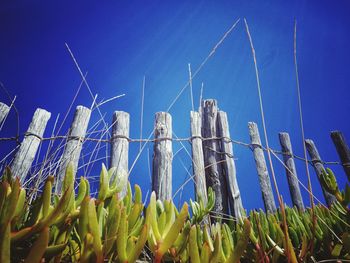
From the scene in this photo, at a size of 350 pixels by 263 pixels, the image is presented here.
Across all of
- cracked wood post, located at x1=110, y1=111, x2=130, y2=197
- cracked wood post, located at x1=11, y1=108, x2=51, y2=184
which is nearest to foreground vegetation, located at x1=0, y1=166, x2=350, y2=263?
cracked wood post, located at x1=110, y1=111, x2=130, y2=197

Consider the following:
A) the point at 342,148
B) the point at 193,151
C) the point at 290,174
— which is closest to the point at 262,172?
the point at 290,174

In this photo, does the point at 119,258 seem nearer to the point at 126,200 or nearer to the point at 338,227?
the point at 126,200

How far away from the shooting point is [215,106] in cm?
341

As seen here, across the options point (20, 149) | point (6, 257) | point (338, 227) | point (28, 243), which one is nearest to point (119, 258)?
point (6, 257)

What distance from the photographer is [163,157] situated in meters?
2.74

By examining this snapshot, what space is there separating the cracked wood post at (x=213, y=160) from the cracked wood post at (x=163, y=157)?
1.41 ft

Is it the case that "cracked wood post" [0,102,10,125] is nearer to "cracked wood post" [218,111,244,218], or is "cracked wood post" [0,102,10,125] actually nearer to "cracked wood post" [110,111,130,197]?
"cracked wood post" [110,111,130,197]

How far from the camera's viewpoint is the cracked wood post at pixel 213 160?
2760 mm

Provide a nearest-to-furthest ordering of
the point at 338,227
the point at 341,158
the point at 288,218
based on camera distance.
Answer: the point at 338,227, the point at 288,218, the point at 341,158

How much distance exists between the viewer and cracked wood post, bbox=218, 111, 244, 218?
2.72m

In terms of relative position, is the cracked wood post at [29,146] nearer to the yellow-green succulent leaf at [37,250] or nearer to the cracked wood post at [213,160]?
the cracked wood post at [213,160]

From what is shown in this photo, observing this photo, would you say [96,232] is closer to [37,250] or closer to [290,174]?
[37,250]

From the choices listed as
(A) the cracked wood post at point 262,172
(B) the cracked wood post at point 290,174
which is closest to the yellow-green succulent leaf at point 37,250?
(A) the cracked wood post at point 262,172

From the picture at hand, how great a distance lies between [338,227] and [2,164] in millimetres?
2078
